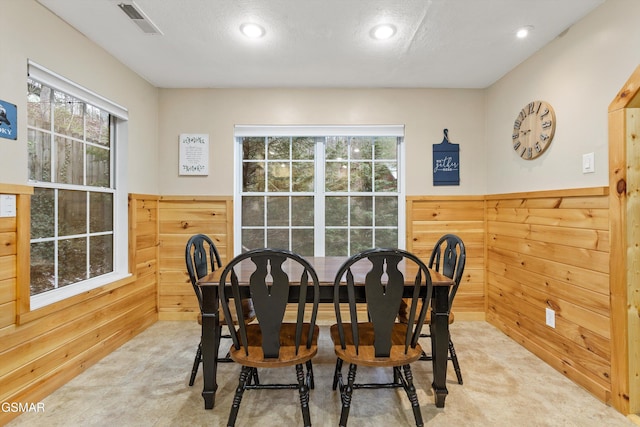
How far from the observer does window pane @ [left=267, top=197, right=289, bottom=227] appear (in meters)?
3.37

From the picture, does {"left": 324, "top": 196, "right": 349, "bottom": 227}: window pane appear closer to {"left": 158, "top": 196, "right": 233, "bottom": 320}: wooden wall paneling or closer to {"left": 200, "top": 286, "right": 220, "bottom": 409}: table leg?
{"left": 158, "top": 196, "right": 233, "bottom": 320}: wooden wall paneling

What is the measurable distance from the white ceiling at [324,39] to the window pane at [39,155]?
0.81m

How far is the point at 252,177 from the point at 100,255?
1552 mm

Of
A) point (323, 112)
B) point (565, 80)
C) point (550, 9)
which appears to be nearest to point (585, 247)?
point (565, 80)

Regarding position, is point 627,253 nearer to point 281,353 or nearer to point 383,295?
point 383,295

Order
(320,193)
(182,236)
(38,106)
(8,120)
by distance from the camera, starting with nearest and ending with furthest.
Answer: (8,120), (38,106), (182,236), (320,193)

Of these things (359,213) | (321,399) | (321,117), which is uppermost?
(321,117)

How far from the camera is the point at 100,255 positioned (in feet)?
8.51

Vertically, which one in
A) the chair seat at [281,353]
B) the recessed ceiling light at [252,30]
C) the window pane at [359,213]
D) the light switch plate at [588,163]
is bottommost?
the chair seat at [281,353]

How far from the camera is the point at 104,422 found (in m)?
1.69

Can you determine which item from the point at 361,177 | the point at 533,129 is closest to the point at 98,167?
the point at 361,177

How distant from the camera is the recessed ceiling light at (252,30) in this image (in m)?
2.12

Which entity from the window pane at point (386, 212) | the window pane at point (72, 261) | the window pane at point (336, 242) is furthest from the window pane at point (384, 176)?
the window pane at point (72, 261)

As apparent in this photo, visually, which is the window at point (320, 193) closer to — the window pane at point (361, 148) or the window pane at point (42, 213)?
the window pane at point (361, 148)
